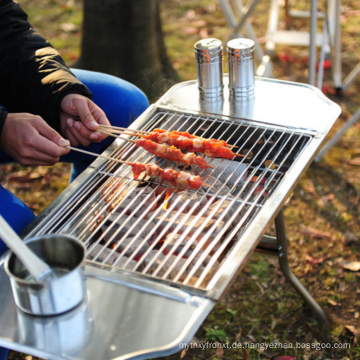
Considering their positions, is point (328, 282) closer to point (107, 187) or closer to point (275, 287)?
point (275, 287)

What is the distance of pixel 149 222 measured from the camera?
1.85m

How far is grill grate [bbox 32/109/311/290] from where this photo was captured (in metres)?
1.76

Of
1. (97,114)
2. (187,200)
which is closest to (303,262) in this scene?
(187,200)

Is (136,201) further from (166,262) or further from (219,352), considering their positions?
(219,352)

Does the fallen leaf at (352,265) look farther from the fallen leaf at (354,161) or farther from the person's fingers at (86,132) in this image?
the person's fingers at (86,132)

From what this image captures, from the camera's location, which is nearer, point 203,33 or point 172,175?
point 172,175

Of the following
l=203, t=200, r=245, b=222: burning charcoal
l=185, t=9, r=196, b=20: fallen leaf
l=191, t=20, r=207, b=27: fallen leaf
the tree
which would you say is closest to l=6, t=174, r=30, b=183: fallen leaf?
the tree

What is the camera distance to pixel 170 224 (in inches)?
71.6

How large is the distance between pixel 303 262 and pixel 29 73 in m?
2.26

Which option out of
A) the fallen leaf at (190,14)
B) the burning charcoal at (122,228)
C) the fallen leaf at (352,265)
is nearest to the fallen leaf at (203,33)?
the fallen leaf at (190,14)

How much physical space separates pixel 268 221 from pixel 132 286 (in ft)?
1.97

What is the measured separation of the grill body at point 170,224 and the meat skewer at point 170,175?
0.04m

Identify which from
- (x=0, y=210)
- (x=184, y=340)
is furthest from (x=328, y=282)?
(x=0, y=210)

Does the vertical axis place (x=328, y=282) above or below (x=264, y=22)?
below
